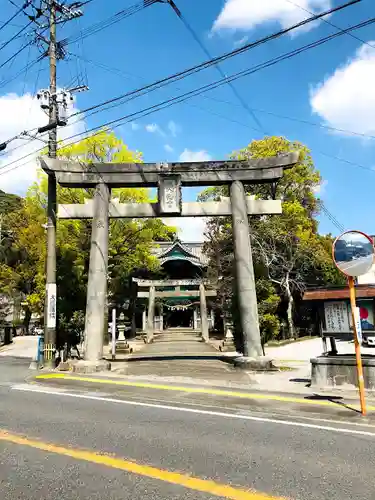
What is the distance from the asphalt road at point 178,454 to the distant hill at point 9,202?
139 feet

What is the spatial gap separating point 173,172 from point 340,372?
816cm

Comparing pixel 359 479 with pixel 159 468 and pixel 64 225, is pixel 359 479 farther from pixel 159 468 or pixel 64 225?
pixel 64 225

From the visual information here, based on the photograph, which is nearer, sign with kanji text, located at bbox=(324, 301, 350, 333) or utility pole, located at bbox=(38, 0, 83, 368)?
sign with kanji text, located at bbox=(324, 301, 350, 333)

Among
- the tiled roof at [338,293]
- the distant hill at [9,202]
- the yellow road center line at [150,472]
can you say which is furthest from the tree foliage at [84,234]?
the distant hill at [9,202]

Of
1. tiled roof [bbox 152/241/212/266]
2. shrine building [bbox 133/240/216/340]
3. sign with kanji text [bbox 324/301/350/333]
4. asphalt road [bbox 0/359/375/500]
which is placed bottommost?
asphalt road [bbox 0/359/375/500]

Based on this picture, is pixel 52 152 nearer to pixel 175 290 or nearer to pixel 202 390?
pixel 202 390

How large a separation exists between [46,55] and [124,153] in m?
7.13

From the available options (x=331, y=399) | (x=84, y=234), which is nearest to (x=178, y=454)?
(x=331, y=399)

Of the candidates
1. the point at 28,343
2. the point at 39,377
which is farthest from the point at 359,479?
the point at 28,343

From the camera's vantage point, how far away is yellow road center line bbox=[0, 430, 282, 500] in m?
3.60

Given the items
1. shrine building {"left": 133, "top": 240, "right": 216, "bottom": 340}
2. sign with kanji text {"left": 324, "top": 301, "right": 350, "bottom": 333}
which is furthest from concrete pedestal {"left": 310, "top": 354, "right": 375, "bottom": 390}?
shrine building {"left": 133, "top": 240, "right": 216, "bottom": 340}

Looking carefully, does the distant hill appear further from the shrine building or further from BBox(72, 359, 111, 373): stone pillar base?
BBox(72, 359, 111, 373): stone pillar base

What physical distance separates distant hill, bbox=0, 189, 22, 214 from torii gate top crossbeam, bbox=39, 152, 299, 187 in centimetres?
3459

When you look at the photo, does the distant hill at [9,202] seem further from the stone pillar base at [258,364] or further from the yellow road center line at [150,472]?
the yellow road center line at [150,472]
